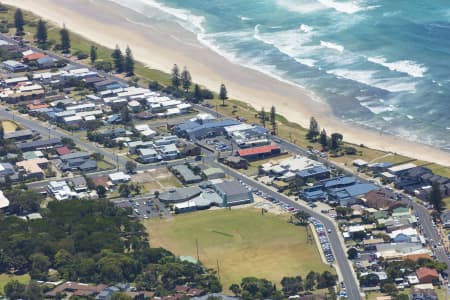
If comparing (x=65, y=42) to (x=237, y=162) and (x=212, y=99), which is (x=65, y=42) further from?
(x=237, y=162)

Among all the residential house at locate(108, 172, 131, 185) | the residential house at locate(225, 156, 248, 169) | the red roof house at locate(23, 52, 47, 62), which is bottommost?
the residential house at locate(108, 172, 131, 185)

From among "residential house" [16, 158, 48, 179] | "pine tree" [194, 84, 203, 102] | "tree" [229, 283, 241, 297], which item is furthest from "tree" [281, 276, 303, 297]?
"pine tree" [194, 84, 203, 102]

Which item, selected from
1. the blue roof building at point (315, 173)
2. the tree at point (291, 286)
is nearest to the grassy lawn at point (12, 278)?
the tree at point (291, 286)

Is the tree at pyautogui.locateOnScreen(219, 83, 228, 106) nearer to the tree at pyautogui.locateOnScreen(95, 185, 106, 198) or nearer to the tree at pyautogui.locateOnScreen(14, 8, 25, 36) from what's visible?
the tree at pyautogui.locateOnScreen(95, 185, 106, 198)

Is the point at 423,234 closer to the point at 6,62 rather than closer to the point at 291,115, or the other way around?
the point at 291,115

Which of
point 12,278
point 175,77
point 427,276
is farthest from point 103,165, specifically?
point 427,276

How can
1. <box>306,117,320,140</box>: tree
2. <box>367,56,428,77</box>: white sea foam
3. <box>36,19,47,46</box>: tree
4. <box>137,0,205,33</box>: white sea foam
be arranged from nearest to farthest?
<box>306,117,320,140</box>: tree < <box>367,56,428,77</box>: white sea foam < <box>36,19,47,46</box>: tree < <box>137,0,205,33</box>: white sea foam
